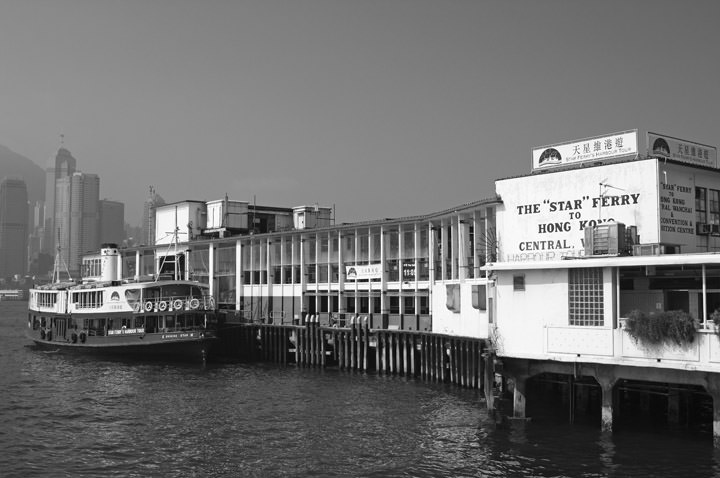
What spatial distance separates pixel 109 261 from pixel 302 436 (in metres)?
58.1

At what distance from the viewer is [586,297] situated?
29.7 metres

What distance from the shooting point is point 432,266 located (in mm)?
54094

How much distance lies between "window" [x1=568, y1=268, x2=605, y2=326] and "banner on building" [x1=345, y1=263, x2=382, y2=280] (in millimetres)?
30030

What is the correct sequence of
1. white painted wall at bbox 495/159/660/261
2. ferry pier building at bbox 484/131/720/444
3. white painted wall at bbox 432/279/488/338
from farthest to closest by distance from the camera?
white painted wall at bbox 432/279/488/338 → white painted wall at bbox 495/159/660/261 → ferry pier building at bbox 484/131/720/444

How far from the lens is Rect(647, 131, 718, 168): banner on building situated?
35.8 metres

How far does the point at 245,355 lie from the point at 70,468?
1480 inches

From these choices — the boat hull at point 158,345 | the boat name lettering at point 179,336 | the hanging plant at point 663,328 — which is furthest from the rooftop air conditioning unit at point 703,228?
the boat name lettering at point 179,336

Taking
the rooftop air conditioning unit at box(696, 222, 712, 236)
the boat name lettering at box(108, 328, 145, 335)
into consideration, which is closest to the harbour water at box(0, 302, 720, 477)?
the rooftop air conditioning unit at box(696, 222, 712, 236)

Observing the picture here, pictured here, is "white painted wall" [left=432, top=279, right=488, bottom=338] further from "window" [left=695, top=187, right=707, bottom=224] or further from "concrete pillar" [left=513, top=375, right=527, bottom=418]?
"window" [left=695, top=187, right=707, bottom=224]

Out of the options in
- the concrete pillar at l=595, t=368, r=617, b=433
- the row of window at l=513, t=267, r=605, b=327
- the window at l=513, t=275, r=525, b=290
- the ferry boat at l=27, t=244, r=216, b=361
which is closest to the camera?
the concrete pillar at l=595, t=368, r=617, b=433

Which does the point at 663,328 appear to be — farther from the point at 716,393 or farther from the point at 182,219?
the point at 182,219

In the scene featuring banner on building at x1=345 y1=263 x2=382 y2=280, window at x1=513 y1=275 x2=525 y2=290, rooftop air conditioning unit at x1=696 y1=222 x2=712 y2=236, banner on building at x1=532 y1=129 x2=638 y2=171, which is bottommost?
window at x1=513 y1=275 x2=525 y2=290

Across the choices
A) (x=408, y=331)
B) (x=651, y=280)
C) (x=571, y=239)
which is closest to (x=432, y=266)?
(x=408, y=331)

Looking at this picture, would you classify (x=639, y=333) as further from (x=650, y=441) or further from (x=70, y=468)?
(x=70, y=468)
